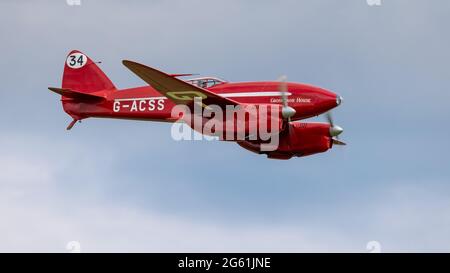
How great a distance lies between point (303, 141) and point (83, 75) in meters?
12.8

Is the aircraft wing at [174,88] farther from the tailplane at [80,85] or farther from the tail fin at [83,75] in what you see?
the tail fin at [83,75]

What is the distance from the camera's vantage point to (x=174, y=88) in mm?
44688

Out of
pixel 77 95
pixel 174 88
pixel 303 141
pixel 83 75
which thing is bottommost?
pixel 303 141

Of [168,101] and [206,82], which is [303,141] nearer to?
[206,82]

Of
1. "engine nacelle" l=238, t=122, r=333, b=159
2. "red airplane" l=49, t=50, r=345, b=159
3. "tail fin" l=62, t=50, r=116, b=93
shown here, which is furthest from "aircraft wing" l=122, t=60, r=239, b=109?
"tail fin" l=62, t=50, r=116, b=93

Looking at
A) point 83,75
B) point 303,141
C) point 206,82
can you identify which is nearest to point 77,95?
point 83,75

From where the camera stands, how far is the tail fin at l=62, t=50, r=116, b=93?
167 feet

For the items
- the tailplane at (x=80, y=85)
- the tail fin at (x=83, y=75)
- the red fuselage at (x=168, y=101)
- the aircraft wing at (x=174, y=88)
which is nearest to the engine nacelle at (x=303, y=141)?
the red fuselage at (x=168, y=101)

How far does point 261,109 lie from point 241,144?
13.6ft

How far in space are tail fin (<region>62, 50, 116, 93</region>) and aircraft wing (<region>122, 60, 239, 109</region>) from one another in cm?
632

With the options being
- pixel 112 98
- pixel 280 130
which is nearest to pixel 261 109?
pixel 280 130

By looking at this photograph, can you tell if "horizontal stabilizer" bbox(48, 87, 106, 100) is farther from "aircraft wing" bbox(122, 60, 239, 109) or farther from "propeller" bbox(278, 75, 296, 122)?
"propeller" bbox(278, 75, 296, 122)

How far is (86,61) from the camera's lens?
52.4 meters

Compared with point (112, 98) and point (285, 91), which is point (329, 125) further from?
point (112, 98)
